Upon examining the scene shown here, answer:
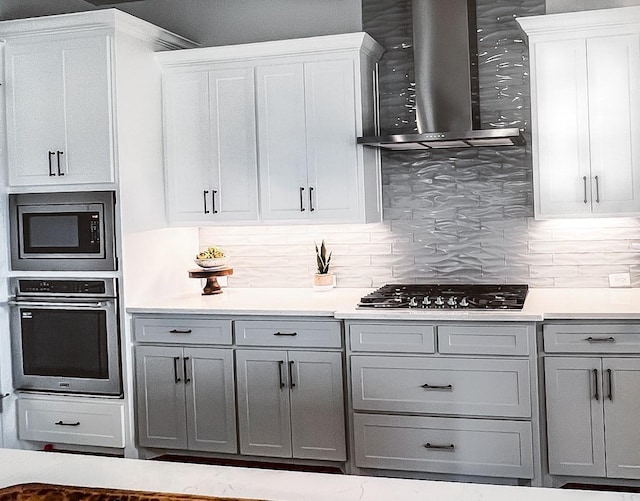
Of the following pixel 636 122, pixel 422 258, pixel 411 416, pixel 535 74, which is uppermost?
pixel 535 74

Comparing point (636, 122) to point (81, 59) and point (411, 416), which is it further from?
point (81, 59)

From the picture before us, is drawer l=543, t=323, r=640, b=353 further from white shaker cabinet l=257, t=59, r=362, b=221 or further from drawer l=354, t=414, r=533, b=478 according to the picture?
white shaker cabinet l=257, t=59, r=362, b=221

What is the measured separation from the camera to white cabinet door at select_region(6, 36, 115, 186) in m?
4.25

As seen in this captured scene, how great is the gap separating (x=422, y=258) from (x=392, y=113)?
2.77 ft

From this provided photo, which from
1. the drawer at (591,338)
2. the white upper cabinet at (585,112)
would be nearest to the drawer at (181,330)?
the drawer at (591,338)

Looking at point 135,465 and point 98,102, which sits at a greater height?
point 98,102

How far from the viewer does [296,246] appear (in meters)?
4.85

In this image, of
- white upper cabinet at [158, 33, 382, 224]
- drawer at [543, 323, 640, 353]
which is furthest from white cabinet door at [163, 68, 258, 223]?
drawer at [543, 323, 640, 353]

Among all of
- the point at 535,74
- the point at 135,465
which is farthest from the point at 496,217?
the point at 135,465

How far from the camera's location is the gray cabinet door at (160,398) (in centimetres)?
427

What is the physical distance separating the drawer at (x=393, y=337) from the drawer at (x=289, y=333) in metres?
0.10

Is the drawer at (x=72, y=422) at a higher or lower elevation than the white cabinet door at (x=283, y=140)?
lower

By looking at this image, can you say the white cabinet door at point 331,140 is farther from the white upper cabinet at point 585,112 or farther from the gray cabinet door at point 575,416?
the gray cabinet door at point 575,416

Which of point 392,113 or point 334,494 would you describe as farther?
point 392,113
